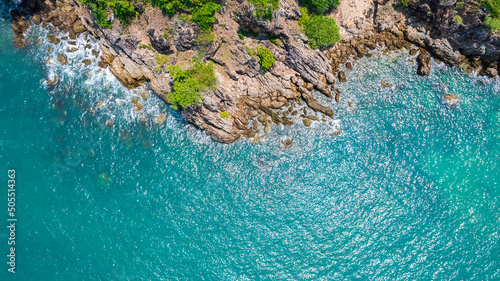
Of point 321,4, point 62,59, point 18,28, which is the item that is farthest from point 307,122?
point 18,28

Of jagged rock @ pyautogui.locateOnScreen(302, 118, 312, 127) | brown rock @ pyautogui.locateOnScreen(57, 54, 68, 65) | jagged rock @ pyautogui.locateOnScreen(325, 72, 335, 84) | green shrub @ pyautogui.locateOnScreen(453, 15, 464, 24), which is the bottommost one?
brown rock @ pyautogui.locateOnScreen(57, 54, 68, 65)

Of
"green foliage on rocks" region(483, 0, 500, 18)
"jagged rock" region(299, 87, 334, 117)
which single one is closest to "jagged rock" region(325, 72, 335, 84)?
"jagged rock" region(299, 87, 334, 117)

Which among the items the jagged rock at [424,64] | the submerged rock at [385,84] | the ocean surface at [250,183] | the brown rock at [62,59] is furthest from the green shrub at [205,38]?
the jagged rock at [424,64]

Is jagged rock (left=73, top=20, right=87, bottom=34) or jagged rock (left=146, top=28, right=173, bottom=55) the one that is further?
jagged rock (left=73, top=20, right=87, bottom=34)

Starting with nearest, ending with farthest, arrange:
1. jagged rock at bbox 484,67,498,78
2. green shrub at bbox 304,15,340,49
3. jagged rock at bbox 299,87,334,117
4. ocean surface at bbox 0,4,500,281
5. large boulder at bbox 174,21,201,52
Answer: large boulder at bbox 174,21,201,52 < ocean surface at bbox 0,4,500,281 < green shrub at bbox 304,15,340,49 < jagged rock at bbox 299,87,334,117 < jagged rock at bbox 484,67,498,78

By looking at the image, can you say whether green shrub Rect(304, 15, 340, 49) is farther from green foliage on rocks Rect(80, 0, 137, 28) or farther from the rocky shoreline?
green foliage on rocks Rect(80, 0, 137, 28)

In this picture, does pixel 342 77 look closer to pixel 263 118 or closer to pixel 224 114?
pixel 263 118

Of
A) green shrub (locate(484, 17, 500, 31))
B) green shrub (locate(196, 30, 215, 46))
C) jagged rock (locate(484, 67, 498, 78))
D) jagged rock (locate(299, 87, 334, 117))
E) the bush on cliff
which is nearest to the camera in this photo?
the bush on cliff

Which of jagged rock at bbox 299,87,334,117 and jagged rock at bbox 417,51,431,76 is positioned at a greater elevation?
jagged rock at bbox 417,51,431,76
